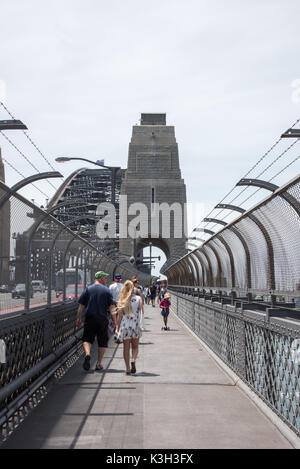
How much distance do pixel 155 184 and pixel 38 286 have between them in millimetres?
67405

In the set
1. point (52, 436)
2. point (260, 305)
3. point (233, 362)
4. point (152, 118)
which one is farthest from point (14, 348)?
point (152, 118)

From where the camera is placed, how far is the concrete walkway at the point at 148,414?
15.1ft

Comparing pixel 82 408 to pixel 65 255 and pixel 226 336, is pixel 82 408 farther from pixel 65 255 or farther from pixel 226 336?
pixel 65 255

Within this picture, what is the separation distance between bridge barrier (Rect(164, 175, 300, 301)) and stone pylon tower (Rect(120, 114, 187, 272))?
55.9 m

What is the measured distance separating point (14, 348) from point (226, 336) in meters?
3.71

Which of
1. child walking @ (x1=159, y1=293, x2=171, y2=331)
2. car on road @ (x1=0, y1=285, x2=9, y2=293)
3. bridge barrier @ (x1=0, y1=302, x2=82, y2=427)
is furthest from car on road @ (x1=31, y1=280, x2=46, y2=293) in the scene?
child walking @ (x1=159, y1=293, x2=171, y2=331)

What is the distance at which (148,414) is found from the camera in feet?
18.2

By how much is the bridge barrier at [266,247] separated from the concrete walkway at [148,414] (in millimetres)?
1913

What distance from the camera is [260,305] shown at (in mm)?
11180

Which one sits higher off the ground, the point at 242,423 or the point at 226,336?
the point at 226,336
